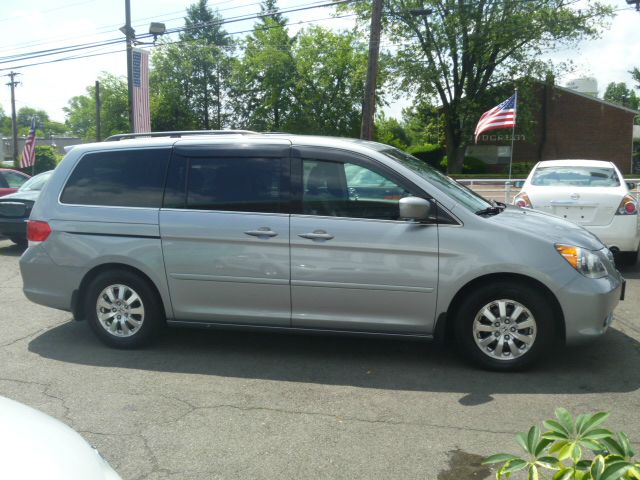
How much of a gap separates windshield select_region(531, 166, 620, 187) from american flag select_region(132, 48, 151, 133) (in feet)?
44.3

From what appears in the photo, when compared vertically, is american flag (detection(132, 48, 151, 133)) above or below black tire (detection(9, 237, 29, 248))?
above

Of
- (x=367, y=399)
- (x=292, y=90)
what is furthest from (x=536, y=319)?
(x=292, y=90)

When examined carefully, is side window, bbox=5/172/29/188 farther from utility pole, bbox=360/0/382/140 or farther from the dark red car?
utility pole, bbox=360/0/382/140

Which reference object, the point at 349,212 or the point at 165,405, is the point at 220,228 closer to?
the point at 349,212

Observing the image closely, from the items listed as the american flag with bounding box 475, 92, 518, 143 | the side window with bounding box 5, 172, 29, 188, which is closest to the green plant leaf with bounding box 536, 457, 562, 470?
the side window with bounding box 5, 172, 29, 188

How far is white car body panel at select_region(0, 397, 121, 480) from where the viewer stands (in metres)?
2.07

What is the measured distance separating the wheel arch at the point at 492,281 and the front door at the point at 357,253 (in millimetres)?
105

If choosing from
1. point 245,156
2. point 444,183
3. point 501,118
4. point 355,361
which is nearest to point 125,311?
point 245,156

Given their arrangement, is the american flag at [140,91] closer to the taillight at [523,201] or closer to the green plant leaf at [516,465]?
the taillight at [523,201]

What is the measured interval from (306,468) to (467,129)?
36.4 m

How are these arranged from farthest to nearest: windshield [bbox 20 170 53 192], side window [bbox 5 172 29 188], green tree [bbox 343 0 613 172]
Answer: green tree [bbox 343 0 613 172]
side window [bbox 5 172 29 188]
windshield [bbox 20 170 53 192]

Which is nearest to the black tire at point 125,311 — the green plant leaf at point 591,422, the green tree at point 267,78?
the green plant leaf at point 591,422

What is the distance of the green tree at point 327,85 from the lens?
4806cm

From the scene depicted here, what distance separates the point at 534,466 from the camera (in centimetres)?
202
